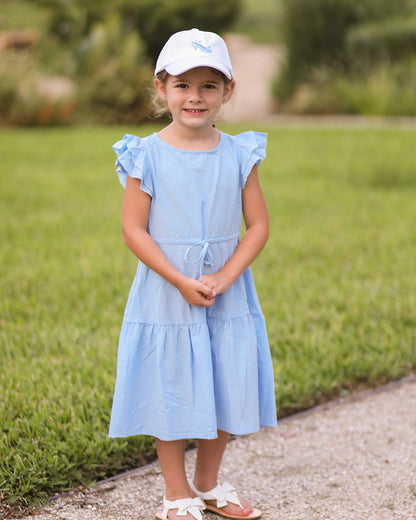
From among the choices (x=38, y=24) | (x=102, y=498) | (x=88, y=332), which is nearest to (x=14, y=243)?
(x=88, y=332)

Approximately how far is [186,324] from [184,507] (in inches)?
23.1

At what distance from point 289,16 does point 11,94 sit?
688 centimetres

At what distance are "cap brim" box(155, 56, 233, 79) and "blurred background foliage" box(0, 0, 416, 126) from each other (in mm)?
10217

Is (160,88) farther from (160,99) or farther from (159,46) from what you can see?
(159,46)

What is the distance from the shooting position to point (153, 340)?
2.12m

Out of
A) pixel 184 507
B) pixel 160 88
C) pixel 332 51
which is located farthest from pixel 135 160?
pixel 332 51

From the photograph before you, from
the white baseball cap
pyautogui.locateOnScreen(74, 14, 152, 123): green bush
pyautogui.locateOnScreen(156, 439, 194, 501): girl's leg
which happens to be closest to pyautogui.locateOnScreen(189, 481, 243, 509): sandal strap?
pyautogui.locateOnScreen(156, 439, 194, 501): girl's leg

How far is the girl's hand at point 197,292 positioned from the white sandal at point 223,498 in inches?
27.0

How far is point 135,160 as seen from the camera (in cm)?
207

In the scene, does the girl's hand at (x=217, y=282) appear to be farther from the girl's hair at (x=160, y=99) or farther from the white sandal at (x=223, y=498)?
the white sandal at (x=223, y=498)

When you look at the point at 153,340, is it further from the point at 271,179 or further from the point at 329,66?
the point at 329,66

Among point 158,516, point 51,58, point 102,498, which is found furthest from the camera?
point 51,58

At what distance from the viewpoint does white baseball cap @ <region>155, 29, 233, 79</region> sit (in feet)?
6.52

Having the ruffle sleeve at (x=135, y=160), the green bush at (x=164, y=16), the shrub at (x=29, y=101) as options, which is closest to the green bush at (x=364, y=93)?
the shrub at (x=29, y=101)
